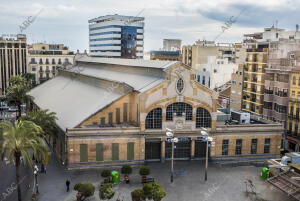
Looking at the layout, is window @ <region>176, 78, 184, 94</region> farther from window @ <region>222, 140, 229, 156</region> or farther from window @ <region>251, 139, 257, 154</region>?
window @ <region>251, 139, 257, 154</region>

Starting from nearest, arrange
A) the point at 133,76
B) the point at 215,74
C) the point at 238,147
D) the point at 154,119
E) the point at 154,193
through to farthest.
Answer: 1. the point at 154,193
2. the point at 154,119
3. the point at 238,147
4. the point at 133,76
5. the point at 215,74

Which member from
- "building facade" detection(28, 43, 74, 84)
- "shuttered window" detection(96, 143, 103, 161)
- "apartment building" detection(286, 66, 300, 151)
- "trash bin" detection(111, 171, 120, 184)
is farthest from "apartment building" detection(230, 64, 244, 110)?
"building facade" detection(28, 43, 74, 84)

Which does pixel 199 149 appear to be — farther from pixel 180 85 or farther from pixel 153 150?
pixel 180 85

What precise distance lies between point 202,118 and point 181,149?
20.0 feet

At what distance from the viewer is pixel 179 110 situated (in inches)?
1912

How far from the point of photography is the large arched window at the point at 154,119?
155 feet

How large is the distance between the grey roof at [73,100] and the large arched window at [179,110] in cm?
904

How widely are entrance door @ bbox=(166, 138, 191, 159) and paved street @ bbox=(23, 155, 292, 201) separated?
1.35m

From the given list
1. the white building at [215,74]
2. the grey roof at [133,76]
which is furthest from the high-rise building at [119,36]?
the grey roof at [133,76]

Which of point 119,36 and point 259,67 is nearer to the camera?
point 259,67

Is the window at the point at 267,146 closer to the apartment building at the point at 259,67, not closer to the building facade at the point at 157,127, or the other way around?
the building facade at the point at 157,127

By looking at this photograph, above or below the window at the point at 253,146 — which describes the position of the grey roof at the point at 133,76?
above

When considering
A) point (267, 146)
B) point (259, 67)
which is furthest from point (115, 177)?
point (259, 67)

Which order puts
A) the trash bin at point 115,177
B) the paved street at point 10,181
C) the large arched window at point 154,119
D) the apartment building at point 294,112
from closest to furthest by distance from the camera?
1. the paved street at point 10,181
2. the trash bin at point 115,177
3. the large arched window at point 154,119
4. the apartment building at point 294,112
